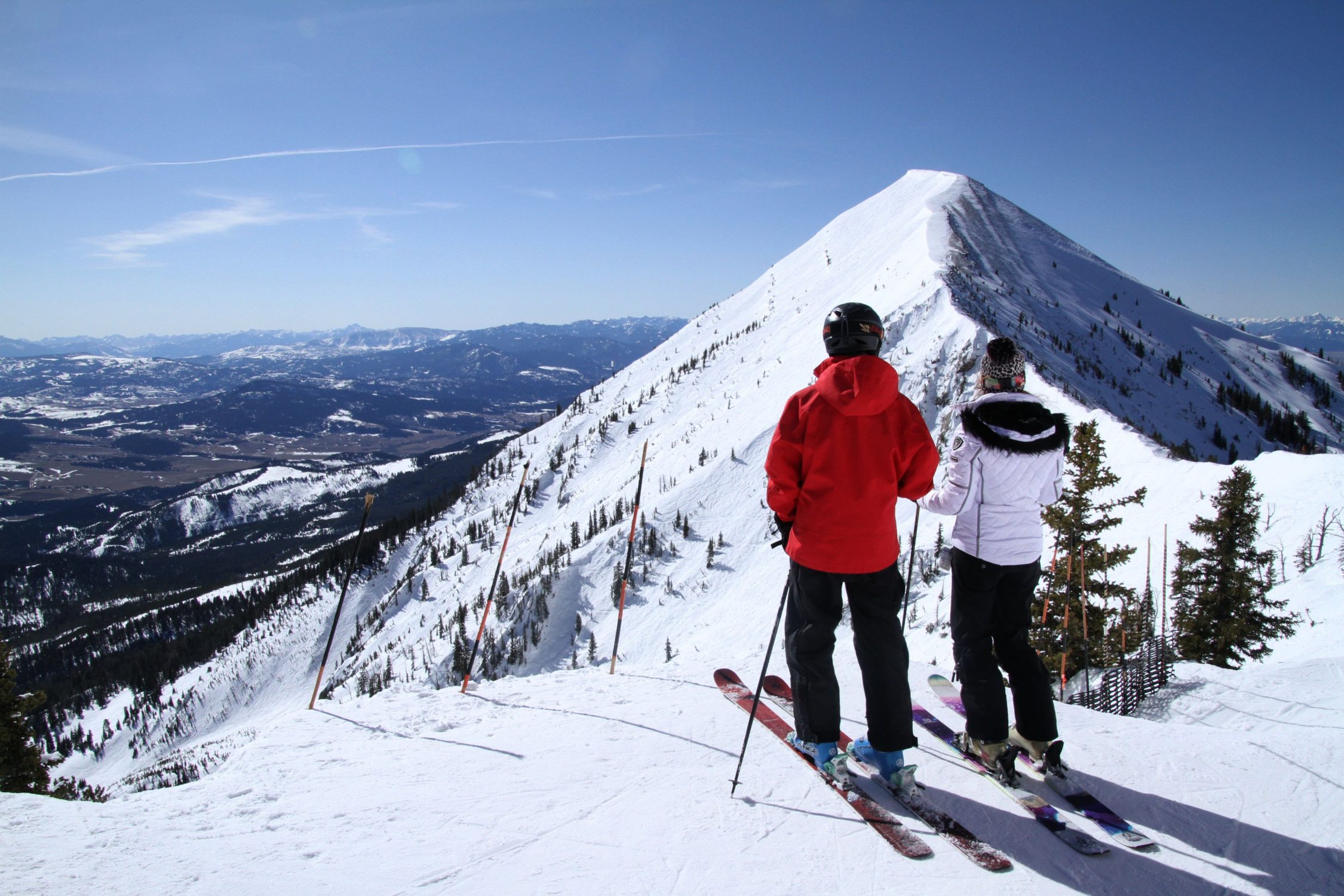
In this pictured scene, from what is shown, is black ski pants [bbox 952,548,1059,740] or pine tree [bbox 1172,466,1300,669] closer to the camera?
black ski pants [bbox 952,548,1059,740]

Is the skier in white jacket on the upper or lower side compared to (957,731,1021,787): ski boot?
A: upper

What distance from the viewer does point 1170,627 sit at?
1237 centimetres

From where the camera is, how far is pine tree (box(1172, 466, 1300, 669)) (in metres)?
10.4

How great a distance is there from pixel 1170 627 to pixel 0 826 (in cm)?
1661

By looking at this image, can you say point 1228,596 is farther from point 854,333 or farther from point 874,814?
point 854,333

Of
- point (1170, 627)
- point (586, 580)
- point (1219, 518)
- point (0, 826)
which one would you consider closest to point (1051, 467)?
point (0, 826)

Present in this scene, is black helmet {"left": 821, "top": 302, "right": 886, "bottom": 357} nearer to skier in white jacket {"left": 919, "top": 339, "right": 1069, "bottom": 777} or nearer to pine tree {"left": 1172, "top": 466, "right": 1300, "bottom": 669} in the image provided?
skier in white jacket {"left": 919, "top": 339, "right": 1069, "bottom": 777}

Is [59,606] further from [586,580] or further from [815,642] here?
[815,642]

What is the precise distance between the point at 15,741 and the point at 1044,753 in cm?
2045

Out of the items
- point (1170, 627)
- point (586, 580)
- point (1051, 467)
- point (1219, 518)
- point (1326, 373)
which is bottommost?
point (586, 580)

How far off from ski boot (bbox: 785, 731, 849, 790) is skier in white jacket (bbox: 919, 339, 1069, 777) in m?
1.01

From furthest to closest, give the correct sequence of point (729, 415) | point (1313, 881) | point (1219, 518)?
1. point (729, 415)
2. point (1219, 518)
3. point (1313, 881)

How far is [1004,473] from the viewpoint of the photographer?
4230 mm

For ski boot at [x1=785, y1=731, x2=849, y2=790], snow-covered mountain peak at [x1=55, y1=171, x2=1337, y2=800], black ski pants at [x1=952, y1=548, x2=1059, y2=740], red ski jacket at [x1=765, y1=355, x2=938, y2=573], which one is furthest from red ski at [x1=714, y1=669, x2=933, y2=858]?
snow-covered mountain peak at [x1=55, y1=171, x2=1337, y2=800]
